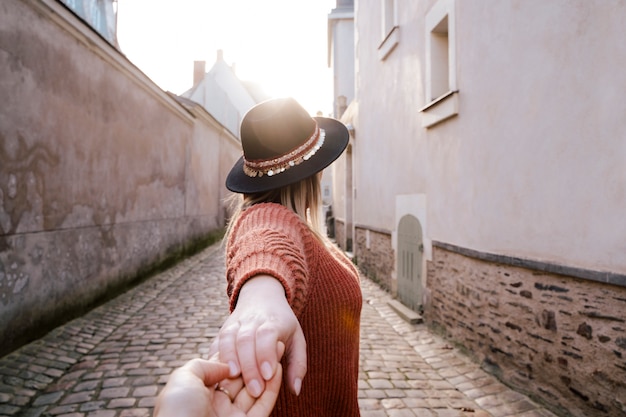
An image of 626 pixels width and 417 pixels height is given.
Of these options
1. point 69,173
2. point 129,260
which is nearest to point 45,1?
point 69,173

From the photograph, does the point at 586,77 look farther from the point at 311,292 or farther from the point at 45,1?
the point at 45,1

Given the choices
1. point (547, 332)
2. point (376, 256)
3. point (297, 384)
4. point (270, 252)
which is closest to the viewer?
point (297, 384)

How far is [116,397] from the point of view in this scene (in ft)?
10.9

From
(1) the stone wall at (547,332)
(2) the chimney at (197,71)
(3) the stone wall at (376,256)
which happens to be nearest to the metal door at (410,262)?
(3) the stone wall at (376,256)

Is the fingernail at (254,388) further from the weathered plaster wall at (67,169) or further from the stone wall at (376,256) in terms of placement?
the stone wall at (376,256)

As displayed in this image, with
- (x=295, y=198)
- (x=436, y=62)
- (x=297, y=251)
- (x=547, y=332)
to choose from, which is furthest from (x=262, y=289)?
(x=436, y=62)

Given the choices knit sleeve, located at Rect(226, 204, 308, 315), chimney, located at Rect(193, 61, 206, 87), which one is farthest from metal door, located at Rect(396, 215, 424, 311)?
chimney, located at Rect(193, 61, 206, 87)

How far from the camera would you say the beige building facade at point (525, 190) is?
2775 millimetres

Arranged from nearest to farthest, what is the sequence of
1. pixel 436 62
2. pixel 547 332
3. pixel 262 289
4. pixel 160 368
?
1. pixel 262 289
2. pixel 547 332
3. pixel 160 368
4. pixel 436 62

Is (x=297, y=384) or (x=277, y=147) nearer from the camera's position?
(x=297, y=384)

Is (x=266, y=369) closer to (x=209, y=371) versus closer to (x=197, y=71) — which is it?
(x=209, y=371)

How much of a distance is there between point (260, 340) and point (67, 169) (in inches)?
213

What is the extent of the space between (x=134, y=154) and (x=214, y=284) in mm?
2860

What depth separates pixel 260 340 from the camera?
2.29 feet
